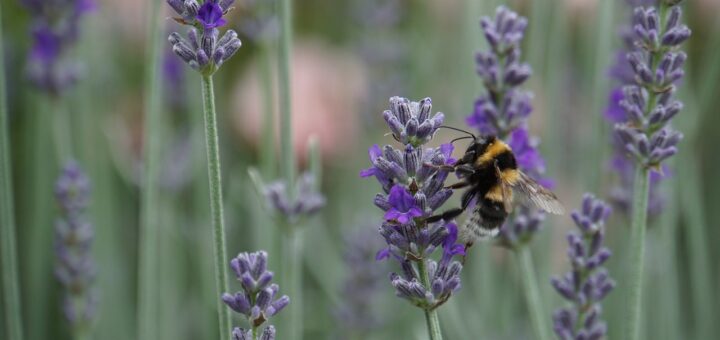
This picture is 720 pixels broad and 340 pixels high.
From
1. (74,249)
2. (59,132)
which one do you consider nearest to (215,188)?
(74,249)

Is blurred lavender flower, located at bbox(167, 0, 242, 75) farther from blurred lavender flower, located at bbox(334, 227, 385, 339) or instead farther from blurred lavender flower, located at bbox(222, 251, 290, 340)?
blurred lavender flower, located at bbox(334, 227, 385, 339)

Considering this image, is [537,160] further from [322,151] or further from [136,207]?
[136,207]

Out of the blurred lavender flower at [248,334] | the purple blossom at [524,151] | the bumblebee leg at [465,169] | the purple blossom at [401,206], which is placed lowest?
the blurred lavender flower at [248,334]

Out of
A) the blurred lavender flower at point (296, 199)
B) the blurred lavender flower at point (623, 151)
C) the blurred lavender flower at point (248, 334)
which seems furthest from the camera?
the blurred lavender flower at point (296, 199)

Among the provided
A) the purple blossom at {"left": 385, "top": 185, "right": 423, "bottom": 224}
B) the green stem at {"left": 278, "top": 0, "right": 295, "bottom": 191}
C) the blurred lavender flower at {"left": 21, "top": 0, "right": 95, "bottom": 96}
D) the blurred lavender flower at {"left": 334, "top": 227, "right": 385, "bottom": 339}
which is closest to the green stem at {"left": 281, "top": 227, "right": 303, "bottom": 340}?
the green stem at {"left": 278, "top": 0, "right": 295, "bottom": 191}

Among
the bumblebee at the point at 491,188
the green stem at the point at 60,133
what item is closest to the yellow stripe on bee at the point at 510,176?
the bumblebee at the point at 491,188

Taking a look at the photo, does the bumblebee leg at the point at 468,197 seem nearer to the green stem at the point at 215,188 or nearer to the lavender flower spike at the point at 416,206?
the lavender flower spike at the point at 416,206

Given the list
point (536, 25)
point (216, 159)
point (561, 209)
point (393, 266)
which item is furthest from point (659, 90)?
point (393, 266)
